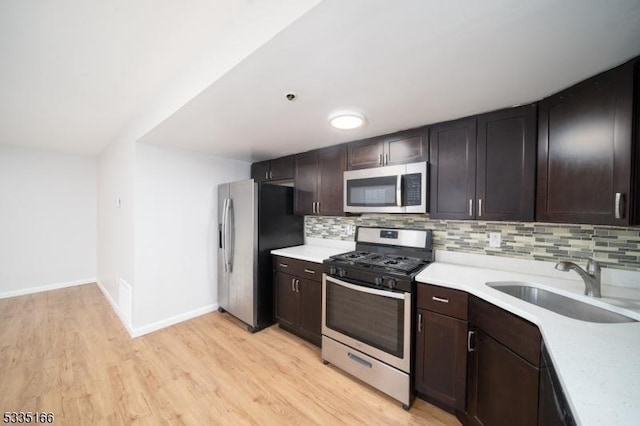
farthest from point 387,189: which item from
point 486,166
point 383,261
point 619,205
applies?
point 619,205

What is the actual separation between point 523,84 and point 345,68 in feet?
3.47

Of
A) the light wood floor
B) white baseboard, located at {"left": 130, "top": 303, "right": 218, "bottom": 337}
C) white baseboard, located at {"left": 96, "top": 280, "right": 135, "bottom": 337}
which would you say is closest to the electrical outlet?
the light wood floor

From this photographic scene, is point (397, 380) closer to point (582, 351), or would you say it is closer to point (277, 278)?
point (582, 351)

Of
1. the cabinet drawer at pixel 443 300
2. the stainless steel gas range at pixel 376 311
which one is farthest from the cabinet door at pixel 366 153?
the cabinet drawer at pixel 443 300

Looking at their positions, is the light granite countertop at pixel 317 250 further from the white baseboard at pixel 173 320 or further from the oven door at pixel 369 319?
the white baseboard at pixel 173 320

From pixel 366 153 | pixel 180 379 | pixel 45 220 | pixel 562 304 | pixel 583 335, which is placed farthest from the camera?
pixel 45 220

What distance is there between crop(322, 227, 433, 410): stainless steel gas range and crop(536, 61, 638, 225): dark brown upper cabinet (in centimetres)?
94

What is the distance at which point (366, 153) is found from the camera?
2355mm

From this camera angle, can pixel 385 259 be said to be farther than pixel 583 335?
Yes

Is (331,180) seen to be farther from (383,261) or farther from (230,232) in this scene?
(230,232)

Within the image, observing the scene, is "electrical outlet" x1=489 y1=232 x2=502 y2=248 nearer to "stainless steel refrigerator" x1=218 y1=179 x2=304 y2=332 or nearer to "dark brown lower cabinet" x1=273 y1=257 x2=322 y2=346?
"dark brown lower cabinet" x1=273 y1=257 x2=322 y2=346

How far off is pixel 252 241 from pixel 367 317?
1.47 m

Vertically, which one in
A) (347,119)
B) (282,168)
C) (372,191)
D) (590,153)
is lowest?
(372,191)

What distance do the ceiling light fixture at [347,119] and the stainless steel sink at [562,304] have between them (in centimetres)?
146
